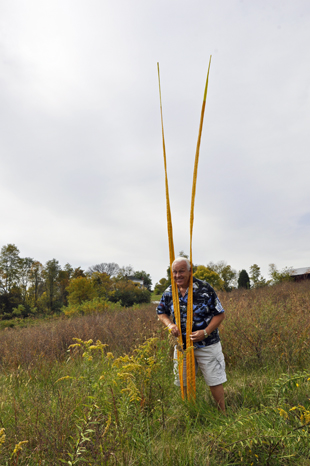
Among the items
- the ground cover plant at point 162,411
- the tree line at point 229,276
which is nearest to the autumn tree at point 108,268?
the tree line at point 229,276

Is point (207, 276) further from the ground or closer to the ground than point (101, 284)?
further from the ground

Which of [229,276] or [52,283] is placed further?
[229,276]

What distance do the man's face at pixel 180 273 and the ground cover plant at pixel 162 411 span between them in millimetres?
532

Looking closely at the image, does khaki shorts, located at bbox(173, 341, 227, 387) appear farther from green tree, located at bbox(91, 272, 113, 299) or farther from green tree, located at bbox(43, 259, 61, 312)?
green tree, located at bbox(43, 259, 61, 312)

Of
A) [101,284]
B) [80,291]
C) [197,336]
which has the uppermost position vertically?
[101,284]

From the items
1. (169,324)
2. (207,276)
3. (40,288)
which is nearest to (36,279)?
(40,288)

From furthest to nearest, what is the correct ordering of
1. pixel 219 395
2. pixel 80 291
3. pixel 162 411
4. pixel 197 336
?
pixel 80 291
pixel 219 395
pixel 197 336
pixel 162 411

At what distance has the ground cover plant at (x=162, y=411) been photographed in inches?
61.1

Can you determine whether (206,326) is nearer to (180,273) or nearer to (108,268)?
(180,273)

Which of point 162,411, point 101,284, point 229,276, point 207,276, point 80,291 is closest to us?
point 162,411

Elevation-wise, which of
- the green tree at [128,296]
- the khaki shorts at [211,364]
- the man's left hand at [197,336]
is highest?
the man's left hand at [197,336]

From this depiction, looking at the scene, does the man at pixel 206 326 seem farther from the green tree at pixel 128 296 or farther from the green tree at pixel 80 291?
the green tree at pixel 128 296

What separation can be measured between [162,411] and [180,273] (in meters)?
1.17

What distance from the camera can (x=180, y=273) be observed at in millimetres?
2736
